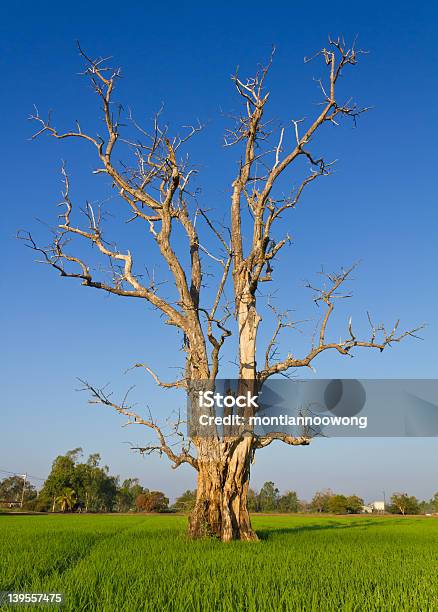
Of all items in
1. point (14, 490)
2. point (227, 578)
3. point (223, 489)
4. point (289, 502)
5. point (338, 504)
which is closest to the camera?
point (227, 578)

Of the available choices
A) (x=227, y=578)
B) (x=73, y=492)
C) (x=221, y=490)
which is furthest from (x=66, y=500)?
(x=227, y=578)

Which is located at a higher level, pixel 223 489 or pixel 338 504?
pixel 338 504

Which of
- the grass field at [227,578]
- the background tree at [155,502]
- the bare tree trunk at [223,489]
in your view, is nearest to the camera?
the grass field at [227,578]

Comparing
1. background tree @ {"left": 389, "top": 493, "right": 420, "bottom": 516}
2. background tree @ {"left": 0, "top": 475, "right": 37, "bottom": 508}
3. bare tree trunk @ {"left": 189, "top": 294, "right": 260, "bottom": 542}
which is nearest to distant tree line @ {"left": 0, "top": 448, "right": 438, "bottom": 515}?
background tree @ {"left": 389, "top": 493, "right": 420, "bottom": 516}

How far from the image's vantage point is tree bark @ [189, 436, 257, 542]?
12.9m

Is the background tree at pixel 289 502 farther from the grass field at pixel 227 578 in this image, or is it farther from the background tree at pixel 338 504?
the grass field at pixel 227 578

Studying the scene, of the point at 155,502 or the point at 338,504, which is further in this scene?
the point at 338,504

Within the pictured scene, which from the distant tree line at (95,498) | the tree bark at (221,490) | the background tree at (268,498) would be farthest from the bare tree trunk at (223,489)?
the background tree at (268,498)

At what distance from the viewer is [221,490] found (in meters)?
13.0

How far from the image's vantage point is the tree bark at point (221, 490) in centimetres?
1287

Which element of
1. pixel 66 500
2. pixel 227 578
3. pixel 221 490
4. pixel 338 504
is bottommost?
pixel 227 578

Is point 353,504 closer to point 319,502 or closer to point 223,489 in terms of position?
point 319,502

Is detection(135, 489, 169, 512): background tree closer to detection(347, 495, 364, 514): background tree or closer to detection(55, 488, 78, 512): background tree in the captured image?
detection(55, 488, 78, 512): background tree

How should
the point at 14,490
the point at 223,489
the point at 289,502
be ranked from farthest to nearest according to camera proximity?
the point at 14,490
the point at 289,502
the point at 223,489
